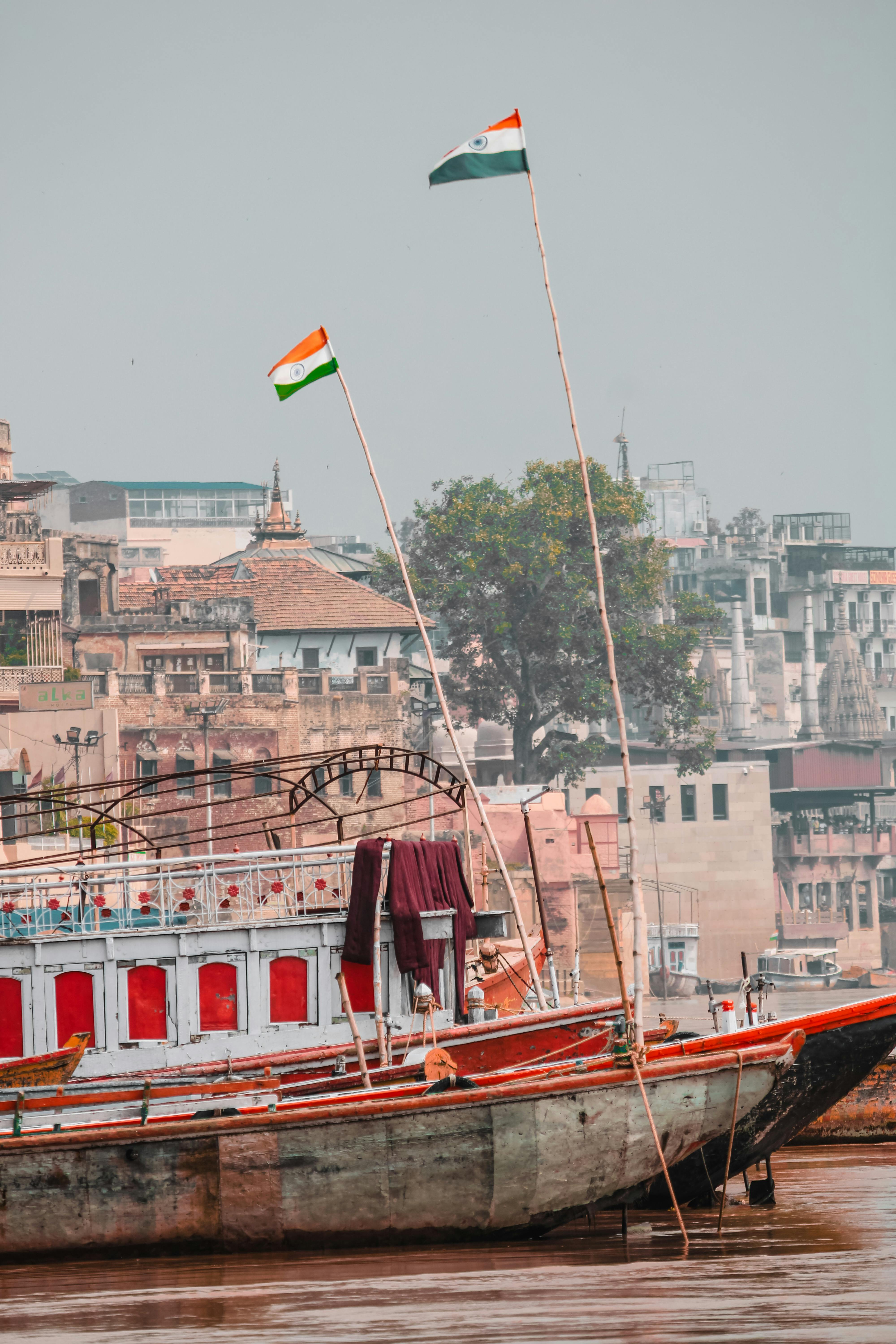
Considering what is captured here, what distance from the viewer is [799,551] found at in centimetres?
10725

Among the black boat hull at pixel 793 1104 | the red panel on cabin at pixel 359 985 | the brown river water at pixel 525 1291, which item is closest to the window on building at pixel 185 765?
the red panel on cabin at pixel 359 985

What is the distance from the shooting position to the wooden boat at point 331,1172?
13.1 metres

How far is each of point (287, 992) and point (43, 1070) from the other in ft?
7.14

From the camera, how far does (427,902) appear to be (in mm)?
16547

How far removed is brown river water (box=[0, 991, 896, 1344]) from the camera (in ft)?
34.0

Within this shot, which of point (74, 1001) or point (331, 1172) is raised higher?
point (74, 1001)

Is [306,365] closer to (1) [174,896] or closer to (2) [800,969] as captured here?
(1) [174,896]

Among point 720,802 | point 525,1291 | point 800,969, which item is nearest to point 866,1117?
point 525,1291

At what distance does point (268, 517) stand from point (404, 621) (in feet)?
56.1

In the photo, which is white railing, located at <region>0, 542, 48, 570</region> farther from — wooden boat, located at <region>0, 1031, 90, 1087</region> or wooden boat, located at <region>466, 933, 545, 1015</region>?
wooden boat, located at <region>0, 1031, 90, 1087</region>

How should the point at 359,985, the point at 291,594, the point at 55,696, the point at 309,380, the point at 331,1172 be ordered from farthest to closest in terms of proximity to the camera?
the point at 291,594, the point at 55,696, the point at 309,380, the point at 359,985, the point at 331,1172

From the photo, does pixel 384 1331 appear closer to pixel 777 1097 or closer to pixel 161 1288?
pixel 161 1288

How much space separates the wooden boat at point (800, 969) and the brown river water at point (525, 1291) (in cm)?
4949

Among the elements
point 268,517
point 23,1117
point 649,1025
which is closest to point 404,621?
point 268,517
